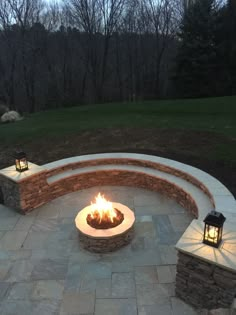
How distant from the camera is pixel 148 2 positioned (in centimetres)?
1706

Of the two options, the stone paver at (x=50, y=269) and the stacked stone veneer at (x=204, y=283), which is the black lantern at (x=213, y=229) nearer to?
the stacked stone veneer at (x=204, y=283)

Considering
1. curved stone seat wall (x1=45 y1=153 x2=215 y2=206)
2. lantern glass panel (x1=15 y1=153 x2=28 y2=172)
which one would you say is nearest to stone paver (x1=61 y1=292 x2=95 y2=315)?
lantern glass panel (x1=15 y1=153 x2=28 y2=172)

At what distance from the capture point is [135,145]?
24.7 feet

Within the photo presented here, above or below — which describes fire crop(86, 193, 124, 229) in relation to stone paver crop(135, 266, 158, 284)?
above

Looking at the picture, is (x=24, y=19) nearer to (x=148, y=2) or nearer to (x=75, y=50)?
(x=75, y=50)

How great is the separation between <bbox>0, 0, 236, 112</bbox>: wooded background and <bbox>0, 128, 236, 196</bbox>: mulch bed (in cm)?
987

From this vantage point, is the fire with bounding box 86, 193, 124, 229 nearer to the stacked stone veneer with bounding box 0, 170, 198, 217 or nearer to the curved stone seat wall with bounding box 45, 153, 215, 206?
the stacked stone veneer with bounding box 0, 170, 198, 217

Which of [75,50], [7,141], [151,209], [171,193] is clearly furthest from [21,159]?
[75,50]

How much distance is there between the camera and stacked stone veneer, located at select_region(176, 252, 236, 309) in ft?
9.00

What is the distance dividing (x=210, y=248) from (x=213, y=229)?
0.68ft

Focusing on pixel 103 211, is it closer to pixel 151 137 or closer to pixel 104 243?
pixel 104 243

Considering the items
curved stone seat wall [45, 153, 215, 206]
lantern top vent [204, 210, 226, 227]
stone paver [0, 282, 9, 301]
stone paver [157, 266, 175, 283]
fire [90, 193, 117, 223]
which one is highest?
lantern top vent [204, 210, 226, 227]

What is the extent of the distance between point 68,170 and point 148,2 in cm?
1544

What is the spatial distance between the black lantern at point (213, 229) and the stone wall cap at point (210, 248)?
59 mm
